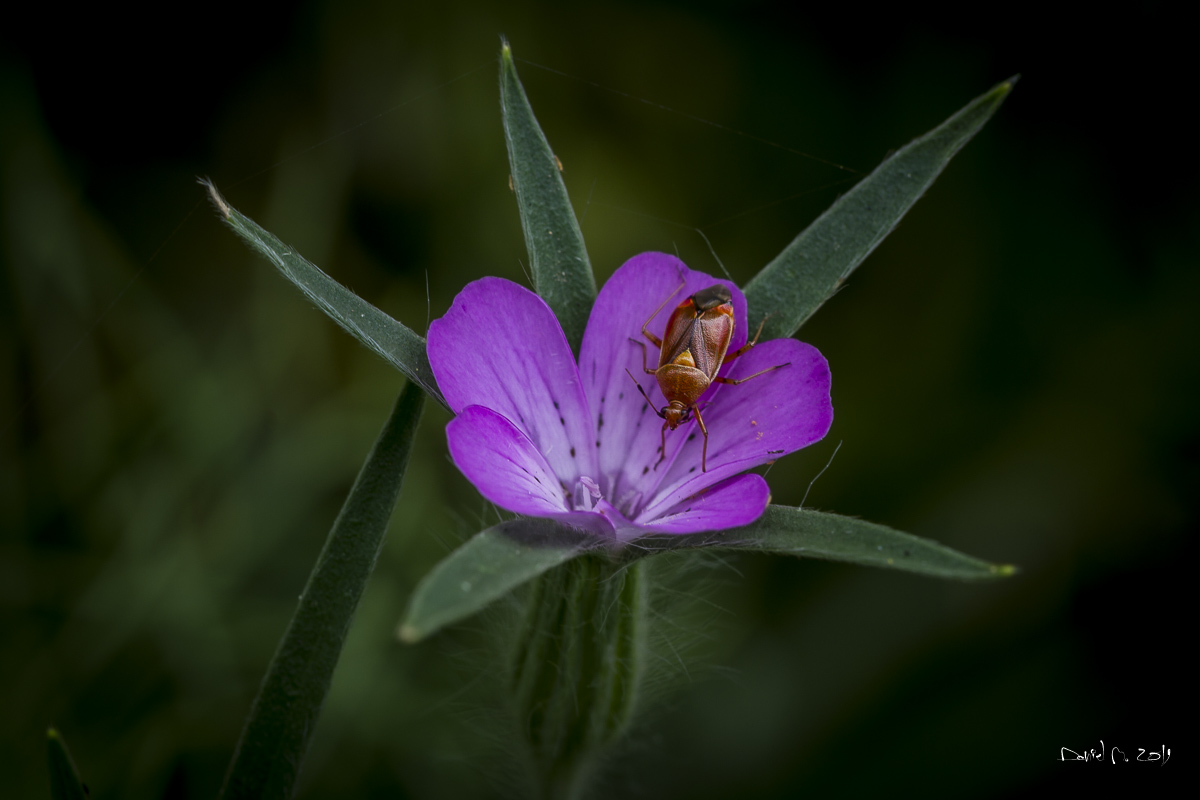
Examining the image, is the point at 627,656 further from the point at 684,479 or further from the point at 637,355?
the point at 637,355

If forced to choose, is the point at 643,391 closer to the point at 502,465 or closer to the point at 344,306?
the point at 502,465

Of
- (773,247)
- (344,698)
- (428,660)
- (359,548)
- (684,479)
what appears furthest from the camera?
(773,247)

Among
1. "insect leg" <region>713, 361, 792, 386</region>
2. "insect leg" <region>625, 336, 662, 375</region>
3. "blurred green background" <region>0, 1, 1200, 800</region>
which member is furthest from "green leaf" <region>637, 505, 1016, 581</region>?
"blurred green background" <region>0, 1, 1200, 800</region>

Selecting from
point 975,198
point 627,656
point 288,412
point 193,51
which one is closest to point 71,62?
point 193,51

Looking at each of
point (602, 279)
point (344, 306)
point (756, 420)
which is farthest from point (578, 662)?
point (602, 279)

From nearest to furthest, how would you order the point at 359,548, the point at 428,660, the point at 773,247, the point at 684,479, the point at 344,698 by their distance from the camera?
the point at 359,548 < the point at 684,479 < the point at 344,698 < the point at 428,660 < the point at 773,247

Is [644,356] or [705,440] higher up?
[644,356]
